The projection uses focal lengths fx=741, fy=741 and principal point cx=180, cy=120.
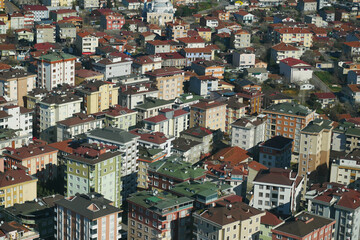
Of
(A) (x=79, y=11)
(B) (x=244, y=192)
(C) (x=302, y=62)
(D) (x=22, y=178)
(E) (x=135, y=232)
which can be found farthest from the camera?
(A) (x=79, y=11)

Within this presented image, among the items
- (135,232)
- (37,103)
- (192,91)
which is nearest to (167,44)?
(192,91)

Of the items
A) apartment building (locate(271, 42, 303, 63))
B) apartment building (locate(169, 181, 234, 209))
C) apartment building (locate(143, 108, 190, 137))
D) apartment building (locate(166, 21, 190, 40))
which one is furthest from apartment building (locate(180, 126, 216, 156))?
apartment building (locate(166, 21, 190, 40))

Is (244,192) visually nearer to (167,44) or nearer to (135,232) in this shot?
(135,232)

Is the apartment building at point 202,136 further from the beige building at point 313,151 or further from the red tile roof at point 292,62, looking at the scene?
the red tile roof at point 292,62

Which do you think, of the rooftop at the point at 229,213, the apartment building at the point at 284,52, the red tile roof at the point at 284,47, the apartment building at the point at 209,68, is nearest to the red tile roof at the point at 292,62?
the apartment building at the point at 284,52

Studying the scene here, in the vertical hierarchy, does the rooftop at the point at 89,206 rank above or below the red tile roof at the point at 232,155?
above

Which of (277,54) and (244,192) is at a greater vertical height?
(277,54)

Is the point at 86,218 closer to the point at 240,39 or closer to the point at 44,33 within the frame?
the point at 44,33

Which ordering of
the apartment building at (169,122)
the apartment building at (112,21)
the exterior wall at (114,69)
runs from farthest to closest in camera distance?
the apartment building at (112,21) < the exterior wall at (114,69) < the apartment building at (169,122)
